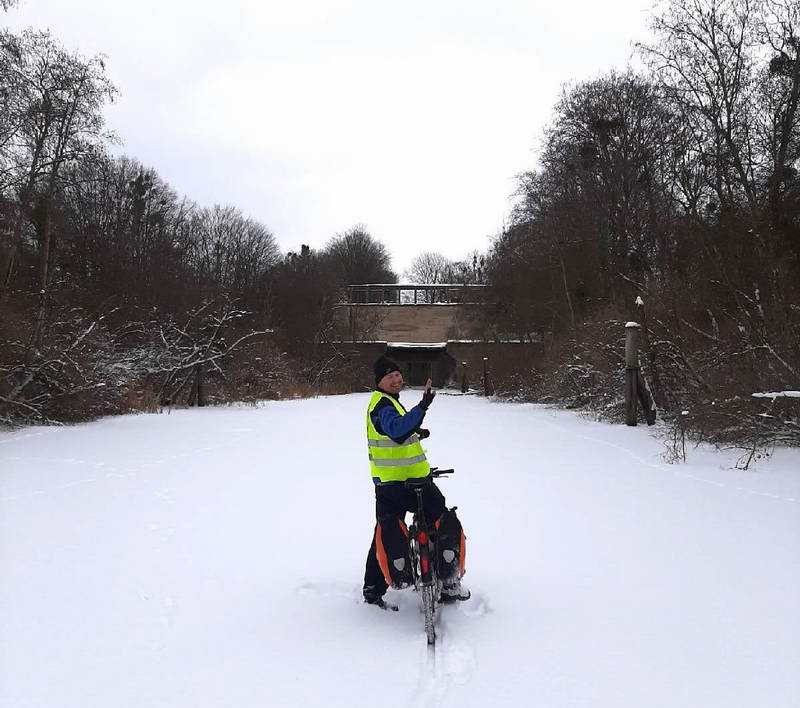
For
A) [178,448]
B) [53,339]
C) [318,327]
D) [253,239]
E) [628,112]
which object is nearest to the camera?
[178,448]

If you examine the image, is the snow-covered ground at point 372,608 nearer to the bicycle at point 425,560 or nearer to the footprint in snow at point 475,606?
the footprint in snow at point 475,606

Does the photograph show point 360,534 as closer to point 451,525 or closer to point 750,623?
point 451,525

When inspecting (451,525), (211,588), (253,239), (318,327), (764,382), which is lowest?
(211,588)

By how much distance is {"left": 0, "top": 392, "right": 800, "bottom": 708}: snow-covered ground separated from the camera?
3.63 metres

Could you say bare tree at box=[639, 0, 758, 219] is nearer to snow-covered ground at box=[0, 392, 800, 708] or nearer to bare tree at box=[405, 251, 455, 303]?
snow-covered ground at box=[0, 392, 800, 708]

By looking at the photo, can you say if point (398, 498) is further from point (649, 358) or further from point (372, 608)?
point (649, 358)

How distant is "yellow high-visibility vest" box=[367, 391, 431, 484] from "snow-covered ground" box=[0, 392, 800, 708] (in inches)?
34.5

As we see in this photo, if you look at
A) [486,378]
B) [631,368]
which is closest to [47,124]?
[631,368]

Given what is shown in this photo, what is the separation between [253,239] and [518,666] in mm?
64718

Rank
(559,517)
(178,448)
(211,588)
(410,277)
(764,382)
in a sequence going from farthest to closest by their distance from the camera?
(410,277), (178,448), (764,382), (559,517), (211,588)

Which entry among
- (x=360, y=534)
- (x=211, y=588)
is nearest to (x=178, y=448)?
(x=360, y=534)

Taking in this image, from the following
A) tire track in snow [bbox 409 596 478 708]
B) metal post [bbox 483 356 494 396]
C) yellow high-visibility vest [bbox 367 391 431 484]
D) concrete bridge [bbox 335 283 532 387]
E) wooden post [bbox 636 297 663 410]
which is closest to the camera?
tire track in snow [bbox 409 596 478 708]

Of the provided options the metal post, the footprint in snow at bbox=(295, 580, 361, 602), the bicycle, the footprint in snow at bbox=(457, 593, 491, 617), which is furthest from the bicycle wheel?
the metal post

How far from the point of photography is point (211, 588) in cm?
520
